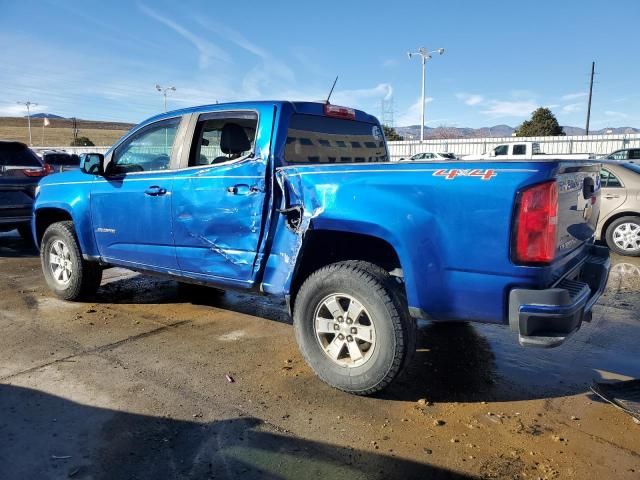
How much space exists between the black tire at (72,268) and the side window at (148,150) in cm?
102

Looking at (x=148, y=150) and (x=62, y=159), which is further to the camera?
(x=62, y=159)

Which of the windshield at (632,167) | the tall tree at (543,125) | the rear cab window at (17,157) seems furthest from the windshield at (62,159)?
the tall tree at (543,125)

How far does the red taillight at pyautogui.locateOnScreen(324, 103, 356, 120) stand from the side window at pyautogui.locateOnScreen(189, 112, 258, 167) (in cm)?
70

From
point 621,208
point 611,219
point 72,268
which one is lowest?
point 72,268

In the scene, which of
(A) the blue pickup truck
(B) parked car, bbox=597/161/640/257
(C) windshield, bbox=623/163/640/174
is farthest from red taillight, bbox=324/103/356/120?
(C) windshield, bbox=623/163/640/174

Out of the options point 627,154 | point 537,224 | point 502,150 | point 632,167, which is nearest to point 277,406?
point 537,224

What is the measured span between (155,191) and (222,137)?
2.71ft

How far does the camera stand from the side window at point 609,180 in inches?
337

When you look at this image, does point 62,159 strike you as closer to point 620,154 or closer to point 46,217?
point 46,217

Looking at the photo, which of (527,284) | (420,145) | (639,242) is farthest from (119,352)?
(420,145)

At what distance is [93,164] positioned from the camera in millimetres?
5141

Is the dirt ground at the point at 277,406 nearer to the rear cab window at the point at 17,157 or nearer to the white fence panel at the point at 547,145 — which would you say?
the rear cab window at the point at 17,157

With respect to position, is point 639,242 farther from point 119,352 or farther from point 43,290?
point 43,290

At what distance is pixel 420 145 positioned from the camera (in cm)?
4019
